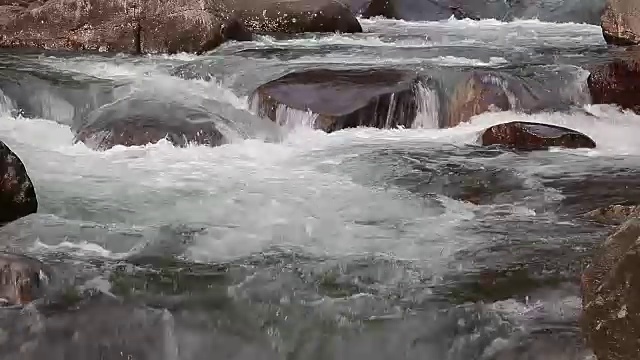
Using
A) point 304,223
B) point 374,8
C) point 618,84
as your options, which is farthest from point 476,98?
point 374,8

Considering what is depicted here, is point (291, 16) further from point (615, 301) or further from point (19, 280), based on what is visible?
point (615, 301)

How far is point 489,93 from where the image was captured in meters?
8.63

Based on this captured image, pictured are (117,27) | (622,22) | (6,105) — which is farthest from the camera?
(117,27)

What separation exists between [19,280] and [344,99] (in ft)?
15.8

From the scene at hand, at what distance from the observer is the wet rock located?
3589 millimetres

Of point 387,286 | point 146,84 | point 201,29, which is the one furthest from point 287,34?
point 387,286

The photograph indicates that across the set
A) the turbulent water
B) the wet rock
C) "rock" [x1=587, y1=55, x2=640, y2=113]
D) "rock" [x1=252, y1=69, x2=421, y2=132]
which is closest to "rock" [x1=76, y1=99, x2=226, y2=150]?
the turbulent water

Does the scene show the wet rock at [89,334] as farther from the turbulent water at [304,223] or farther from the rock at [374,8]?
the rock at [374,8]

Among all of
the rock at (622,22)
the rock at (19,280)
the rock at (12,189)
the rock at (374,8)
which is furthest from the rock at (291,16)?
the rock at (19,280)

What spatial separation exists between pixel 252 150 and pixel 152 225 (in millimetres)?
2360

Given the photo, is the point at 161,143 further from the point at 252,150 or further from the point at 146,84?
the point at 146,84

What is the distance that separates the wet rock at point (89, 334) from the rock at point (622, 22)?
8772 mm

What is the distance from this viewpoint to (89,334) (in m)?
3.69

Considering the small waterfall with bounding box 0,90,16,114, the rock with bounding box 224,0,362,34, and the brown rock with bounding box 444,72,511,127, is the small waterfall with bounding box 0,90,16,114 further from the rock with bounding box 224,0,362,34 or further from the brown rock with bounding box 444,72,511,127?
the rock with bounding box 224,0,362,34
